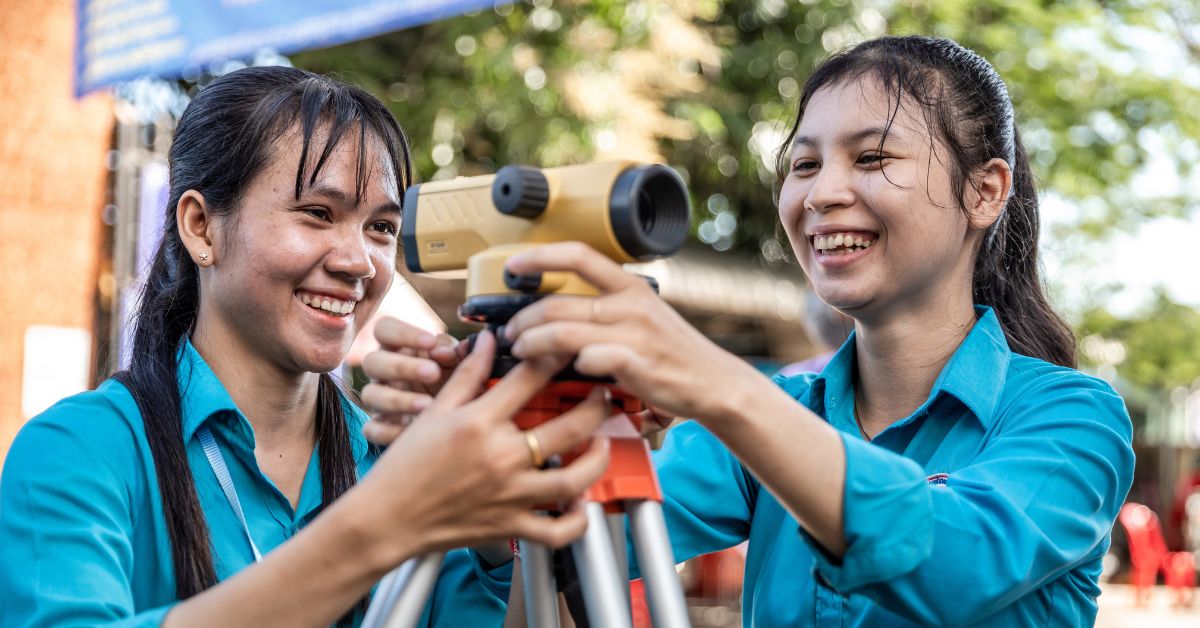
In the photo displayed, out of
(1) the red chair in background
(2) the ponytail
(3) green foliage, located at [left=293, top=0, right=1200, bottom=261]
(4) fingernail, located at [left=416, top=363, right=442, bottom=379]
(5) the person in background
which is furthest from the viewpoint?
(1) the red chair in background

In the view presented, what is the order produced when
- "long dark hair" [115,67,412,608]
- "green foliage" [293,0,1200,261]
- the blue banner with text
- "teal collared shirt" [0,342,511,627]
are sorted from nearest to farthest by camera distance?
"teal collared shirt" [0,342,511,627] < "long dark hair" [115,67,412,608] < the blue banner with text < "green foliage" [293,0,1200,261]

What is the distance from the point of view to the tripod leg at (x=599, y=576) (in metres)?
1.27

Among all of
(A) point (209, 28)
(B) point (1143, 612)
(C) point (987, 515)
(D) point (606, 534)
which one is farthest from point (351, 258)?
(B) point (1143, 612)

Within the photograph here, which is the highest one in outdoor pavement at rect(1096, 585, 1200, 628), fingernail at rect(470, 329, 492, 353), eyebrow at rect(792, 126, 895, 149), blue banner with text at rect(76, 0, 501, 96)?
blue banner with text at rect(76, 0, 501, 96)

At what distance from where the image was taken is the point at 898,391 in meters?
1.87

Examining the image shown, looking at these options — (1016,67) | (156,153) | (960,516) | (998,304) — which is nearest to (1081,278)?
(1016,67)

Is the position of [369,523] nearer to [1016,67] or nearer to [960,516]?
[960,516]

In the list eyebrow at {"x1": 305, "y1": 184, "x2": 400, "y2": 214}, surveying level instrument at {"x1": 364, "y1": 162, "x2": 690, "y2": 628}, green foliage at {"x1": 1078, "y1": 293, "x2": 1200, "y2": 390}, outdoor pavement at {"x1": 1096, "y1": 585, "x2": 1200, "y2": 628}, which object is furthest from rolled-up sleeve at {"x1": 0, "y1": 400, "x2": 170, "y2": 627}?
green foliage at {"x1": 1078, "y1": 293, "x2": 1200, "y2": 390}

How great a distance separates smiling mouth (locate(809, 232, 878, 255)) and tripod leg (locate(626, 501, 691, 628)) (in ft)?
1.98

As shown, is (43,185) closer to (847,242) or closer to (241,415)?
(241,415)

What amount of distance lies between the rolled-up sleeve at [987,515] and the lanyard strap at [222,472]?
0.84m

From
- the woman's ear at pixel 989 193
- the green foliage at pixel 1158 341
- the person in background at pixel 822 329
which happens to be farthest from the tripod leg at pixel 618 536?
the green foliage at pixel 1158 341

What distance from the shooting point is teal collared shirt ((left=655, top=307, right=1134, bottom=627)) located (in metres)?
1.30

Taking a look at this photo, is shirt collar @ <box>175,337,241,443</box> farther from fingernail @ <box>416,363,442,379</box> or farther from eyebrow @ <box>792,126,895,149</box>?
eyebrow @ <box>792,126,895,149</box>
